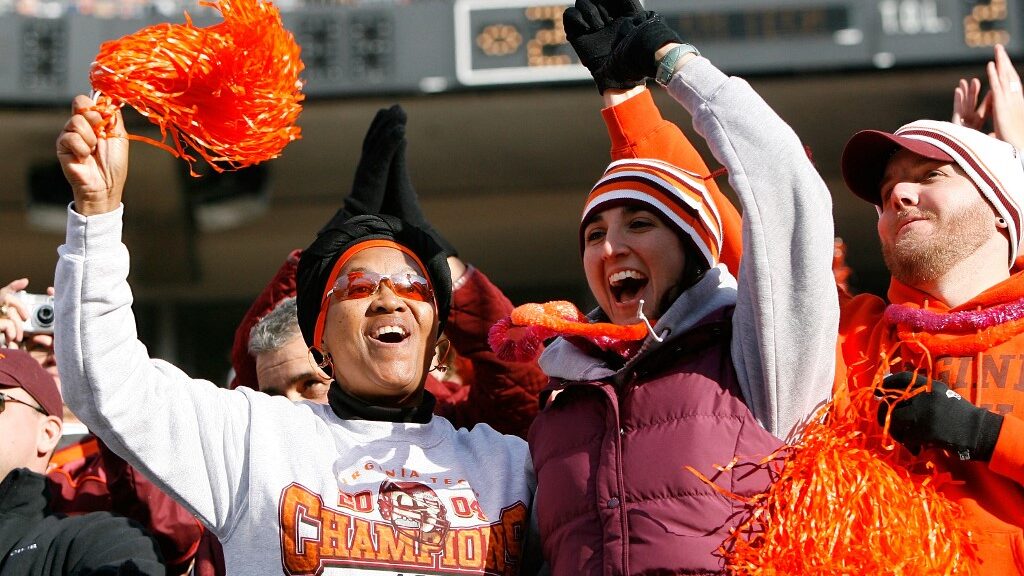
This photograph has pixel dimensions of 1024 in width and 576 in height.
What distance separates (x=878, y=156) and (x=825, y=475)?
884mm

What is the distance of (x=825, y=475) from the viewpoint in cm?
235

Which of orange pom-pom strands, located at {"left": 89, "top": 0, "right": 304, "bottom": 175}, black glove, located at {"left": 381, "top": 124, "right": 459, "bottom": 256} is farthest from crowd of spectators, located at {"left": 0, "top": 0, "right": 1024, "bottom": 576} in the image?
black glove, located at {"left": 381, "top": 124, "right": 459, "bottom": 256}

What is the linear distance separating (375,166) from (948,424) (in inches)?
74.8

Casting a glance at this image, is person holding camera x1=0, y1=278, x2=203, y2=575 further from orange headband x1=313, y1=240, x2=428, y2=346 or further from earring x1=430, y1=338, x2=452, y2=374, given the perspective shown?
earring x1=430, y1=338, x2=452, y2=374

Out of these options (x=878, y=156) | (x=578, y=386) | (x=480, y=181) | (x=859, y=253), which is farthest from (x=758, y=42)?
(x=578, y=386)

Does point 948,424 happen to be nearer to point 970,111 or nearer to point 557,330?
point 557,330

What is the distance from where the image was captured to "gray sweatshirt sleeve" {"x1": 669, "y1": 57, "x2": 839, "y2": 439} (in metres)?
2.45

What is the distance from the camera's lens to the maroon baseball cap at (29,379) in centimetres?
343

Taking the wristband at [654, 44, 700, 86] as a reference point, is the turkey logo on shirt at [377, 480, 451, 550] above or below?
below

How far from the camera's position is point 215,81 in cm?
272

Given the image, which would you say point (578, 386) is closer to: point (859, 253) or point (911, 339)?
point (911, 339)

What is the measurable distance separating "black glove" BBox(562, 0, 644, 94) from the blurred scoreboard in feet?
18.7

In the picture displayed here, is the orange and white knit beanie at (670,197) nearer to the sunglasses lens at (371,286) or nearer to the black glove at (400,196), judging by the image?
the sunglasses lens at (371,286)

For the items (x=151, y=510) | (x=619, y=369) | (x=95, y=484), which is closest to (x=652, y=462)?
(x=619, y=369)
